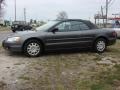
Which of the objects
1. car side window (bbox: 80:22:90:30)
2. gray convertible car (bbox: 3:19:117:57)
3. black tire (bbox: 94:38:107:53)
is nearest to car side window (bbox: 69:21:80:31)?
gray convertible car (bbox: 3:19:117:57)

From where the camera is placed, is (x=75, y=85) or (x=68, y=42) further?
(x=68, y=42)

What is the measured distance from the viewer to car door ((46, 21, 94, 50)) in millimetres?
12125

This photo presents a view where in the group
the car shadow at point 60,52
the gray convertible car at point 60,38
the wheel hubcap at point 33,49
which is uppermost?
the gray convertible car at point 60,38

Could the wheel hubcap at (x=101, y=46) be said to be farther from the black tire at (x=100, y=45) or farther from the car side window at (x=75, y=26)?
the car side window at (x=75, y=26)

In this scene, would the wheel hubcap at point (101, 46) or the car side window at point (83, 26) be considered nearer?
the car side window at point (83, 26)

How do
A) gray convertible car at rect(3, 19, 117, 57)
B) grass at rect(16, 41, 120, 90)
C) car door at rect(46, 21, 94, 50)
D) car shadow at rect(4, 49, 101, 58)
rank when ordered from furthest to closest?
car shadow at rect(4, 49, 101, 58), car door at rect(46, 21, 94, 50), gray convertible car at rect(3, 19, 117, 57), grass at rect(16, 41, 120, 90)

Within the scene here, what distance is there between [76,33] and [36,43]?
1.71 meters

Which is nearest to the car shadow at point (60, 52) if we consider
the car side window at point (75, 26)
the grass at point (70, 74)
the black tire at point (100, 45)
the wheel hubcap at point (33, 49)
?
the black tire at point (100, 45)

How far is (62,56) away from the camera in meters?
12.0

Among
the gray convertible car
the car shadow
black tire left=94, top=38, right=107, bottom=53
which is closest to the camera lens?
the gray convertible car

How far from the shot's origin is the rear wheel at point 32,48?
11773mm

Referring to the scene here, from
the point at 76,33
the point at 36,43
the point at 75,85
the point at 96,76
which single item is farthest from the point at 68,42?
the point at 75,85

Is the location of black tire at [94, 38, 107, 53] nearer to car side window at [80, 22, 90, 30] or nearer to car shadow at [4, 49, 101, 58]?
car shadow at [4, 49, 101, 58]

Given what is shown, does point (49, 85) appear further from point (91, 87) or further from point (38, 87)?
point (91, 87)
